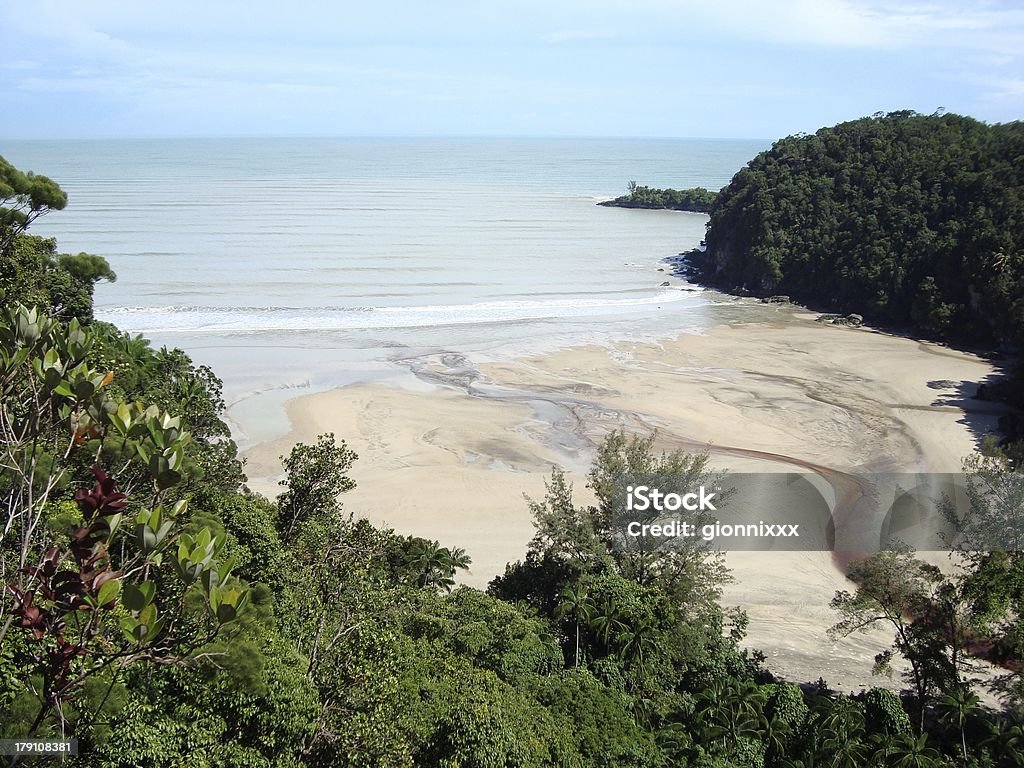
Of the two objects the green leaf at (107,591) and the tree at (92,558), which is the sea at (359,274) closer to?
the tree at (92,558)

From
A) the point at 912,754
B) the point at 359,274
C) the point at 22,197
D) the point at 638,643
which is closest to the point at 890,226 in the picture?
the point at 359,274

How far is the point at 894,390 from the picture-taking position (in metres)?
36.4

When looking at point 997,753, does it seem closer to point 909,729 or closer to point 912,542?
point 909,729

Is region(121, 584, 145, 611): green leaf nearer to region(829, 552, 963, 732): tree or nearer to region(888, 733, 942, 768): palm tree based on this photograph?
region(888, 733, 942, 768): palm tree

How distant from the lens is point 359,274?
5831 cm

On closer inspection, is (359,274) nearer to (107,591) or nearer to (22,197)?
(22,197)

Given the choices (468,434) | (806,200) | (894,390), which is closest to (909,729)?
(468,434)

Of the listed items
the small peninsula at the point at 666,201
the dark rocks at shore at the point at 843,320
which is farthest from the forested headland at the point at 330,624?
the small peninsula at the point at 666,201

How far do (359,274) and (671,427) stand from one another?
110 feet

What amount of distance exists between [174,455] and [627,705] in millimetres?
10593

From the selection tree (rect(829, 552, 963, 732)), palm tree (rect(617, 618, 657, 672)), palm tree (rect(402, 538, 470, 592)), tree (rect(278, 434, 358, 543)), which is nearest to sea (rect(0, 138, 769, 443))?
palm tree (rect(402, 538, 470, 592))

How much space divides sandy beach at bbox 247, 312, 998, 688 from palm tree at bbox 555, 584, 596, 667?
5138 mm

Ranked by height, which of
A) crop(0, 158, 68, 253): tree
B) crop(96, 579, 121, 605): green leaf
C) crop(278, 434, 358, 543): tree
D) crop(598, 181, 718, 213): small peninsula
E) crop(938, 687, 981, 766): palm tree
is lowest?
crop(938, 687, 981, 766): palm tree

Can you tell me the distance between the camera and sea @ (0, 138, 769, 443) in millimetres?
40938
